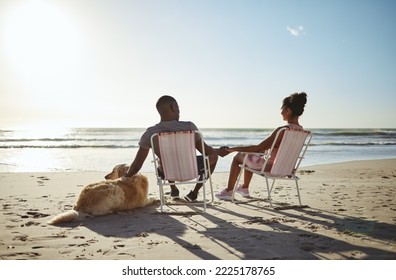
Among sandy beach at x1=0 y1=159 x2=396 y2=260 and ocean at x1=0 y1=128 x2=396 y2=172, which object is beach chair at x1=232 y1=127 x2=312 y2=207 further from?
ocean at x1=0 y1=128 x2=396 y2=172

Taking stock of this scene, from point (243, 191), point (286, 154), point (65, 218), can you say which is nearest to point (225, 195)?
point (243, 191)

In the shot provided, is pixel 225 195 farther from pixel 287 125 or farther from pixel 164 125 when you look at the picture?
pixel 164 125

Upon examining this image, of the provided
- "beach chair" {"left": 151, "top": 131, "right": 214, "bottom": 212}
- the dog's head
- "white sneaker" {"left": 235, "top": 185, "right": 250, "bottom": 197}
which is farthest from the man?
"white sneaker" {"left": 235, "top": 185, "right": 250, "bottom": 197}

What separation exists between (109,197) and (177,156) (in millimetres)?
928

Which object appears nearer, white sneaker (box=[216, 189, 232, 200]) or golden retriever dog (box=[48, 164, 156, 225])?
golden retriever dog (box=[48, 164, 156, 225])

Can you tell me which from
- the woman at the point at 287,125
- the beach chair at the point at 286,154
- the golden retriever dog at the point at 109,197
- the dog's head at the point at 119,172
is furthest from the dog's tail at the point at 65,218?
the beach chair at the point at 286,154

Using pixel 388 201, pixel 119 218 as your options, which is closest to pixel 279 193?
pixel 388 201

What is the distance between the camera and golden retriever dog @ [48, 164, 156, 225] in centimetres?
395

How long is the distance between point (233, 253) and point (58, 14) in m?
3.21

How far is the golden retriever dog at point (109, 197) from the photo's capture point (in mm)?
3951

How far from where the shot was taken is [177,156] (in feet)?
13.5

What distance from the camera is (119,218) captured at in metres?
3.94

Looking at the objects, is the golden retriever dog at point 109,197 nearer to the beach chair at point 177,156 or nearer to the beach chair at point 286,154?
the beach chair at point 177,156
